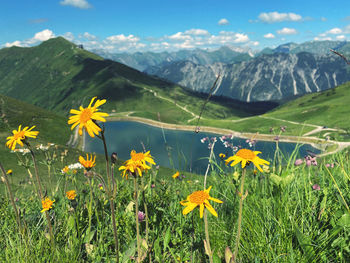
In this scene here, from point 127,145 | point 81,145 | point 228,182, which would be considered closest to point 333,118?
point 127,145

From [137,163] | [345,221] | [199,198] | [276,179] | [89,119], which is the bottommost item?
[345,221]

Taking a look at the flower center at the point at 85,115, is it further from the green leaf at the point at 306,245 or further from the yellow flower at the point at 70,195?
the green leaf at the point at 306,245

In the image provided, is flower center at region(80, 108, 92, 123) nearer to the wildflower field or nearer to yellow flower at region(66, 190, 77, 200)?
the wildflower field

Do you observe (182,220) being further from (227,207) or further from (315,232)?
(315,232)

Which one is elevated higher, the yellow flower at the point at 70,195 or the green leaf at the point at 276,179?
the green leaf at the point at 276,179

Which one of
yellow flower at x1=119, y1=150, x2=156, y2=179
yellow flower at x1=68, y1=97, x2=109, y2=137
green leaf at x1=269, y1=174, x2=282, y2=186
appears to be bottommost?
green leaf at x1=269, y1=174, x2=282, y2=186

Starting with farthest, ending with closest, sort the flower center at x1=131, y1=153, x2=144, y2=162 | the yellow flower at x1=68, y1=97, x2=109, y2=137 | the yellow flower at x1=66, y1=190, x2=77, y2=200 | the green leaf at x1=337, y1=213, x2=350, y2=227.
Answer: the yellow flower at x1=66, y1=190, x2=77, y2=200
the flower center at x1=131, y1=153, x2=144, y2=162
the green leaf at x1=337, y1=213, x2=350, y2=227
the yellow flower at x1=68, y1=97, x2=109, y2=137

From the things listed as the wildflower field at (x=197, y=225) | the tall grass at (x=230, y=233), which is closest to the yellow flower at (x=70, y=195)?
the wildflower field at (x=197, y=225)

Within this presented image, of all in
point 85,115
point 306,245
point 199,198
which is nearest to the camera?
point 199,198

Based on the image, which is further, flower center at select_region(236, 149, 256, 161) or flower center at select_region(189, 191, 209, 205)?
flower center at select_region(236, 149, 256, 161)

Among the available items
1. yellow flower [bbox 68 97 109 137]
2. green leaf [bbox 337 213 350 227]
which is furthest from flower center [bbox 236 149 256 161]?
yellow flower [bbox 68 97 109 137]

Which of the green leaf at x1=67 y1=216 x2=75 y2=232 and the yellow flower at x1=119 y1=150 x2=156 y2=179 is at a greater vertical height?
the yellow flower at x1=119 y1=150 x2=156 y2=179

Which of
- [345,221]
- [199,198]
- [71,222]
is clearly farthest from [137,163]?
[345,221]

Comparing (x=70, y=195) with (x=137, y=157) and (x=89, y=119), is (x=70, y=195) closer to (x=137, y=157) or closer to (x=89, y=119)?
(x=137, y=157)
